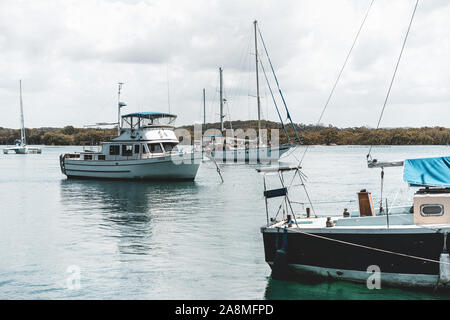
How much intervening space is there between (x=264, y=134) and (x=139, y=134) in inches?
1352

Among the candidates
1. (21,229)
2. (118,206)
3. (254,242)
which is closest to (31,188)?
(118,206)

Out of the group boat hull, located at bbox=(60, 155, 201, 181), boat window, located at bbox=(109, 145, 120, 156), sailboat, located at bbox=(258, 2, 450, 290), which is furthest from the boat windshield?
A: sailboat, located at bbox=(258, 2, 450, 290)

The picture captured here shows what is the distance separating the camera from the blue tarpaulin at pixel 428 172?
14703 millimetres

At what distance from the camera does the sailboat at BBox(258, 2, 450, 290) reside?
45.6ft

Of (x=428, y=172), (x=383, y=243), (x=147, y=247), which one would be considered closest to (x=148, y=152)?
(x=147, y=247)

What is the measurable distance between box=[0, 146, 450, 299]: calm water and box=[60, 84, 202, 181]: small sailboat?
545cm

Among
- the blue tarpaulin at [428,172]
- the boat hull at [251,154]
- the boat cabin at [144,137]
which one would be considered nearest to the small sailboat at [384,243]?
the blue tarpaulin at [428,172]

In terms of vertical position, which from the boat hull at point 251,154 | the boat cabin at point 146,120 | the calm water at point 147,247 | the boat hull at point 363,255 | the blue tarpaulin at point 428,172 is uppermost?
the boat cabin at point 146,120

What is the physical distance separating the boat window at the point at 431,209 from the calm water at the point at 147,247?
Result: 2233 millimetres

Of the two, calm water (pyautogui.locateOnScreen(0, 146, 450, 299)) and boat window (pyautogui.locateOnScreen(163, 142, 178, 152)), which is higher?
boat window (pyautogui.locateOnScreen(163, 142, 178, 152))

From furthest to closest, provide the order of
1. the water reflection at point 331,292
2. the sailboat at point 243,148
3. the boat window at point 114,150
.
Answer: the sailboat at point 243,148 → the boat window at point 114,150 → the water reflection at point 331,292

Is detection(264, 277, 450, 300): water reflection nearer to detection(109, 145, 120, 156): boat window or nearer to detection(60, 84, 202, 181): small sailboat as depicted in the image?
detection(60, 84, 202, 181): small sailboat

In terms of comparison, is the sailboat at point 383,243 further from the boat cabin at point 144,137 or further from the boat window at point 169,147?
the boat window at point 169,147
